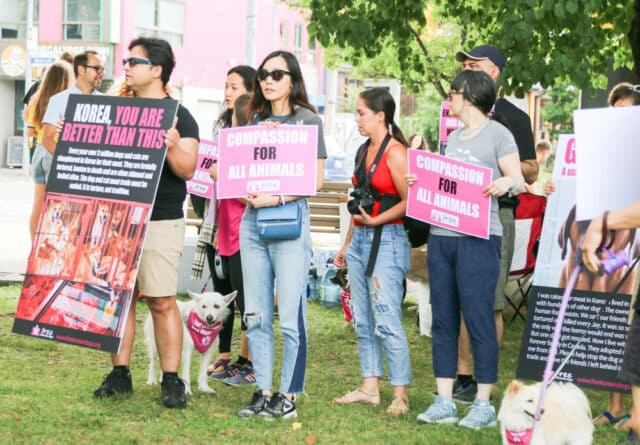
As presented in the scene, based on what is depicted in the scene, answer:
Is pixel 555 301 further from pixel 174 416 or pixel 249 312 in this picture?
pixel 174 416

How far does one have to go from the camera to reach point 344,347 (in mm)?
9336

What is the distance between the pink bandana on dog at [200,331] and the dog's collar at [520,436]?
99.3 inches

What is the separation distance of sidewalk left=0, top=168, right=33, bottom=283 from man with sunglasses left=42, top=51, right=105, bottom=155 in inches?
174

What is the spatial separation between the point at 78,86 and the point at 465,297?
416cm

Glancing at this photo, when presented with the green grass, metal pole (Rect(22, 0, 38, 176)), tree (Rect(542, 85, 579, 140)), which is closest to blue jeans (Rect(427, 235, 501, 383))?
the green grass

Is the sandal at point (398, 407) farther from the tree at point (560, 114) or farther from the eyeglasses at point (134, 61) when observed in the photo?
the tree at point (560, 114)

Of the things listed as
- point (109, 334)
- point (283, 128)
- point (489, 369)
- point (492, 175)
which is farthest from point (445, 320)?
point (109, 334)

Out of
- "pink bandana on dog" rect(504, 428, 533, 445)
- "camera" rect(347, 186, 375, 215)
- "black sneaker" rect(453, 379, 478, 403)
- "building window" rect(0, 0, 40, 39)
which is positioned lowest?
"black sneaker" rect(453, 379, 478, 403)

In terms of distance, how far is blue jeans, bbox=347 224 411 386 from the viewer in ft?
21.4

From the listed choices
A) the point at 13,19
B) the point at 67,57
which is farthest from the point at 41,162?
the point at 13,19

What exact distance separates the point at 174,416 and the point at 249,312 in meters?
0.76

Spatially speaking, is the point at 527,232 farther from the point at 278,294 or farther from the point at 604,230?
the point at 604,230

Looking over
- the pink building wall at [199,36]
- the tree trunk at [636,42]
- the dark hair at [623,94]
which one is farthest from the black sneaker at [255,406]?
the pink building wall at [199,36]

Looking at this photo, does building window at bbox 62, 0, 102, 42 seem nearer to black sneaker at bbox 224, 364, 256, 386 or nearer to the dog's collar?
black sneaker at bbox 224, 364, 256, 386
